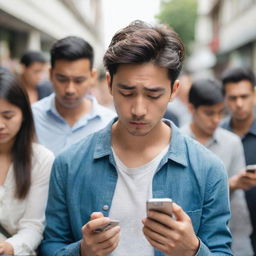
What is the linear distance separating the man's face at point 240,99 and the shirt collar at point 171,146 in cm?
207

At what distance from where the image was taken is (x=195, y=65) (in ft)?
120

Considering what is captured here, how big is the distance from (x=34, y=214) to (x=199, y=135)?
175cm

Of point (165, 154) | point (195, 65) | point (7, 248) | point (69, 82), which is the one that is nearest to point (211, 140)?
point (69, 82)

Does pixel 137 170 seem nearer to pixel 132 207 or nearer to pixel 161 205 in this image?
pixel 132 207

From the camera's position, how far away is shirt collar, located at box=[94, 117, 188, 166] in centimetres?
225

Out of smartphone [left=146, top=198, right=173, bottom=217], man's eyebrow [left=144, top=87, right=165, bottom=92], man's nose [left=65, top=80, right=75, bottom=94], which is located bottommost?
smartphone [left=146, top=198, right=173, bottom=217]

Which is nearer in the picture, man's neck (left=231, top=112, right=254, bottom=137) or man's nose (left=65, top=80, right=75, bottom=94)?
man's nose (left=65, top=80, right=75, bottom=94)

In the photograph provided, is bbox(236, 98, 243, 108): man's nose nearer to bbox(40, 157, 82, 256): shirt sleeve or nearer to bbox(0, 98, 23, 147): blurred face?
bbox(0, 98, 23, 147): blurred face

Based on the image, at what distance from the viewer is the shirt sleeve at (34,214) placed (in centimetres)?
259

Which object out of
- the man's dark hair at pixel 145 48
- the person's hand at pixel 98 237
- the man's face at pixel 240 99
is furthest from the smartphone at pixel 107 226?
the man's face at pixel 240 99

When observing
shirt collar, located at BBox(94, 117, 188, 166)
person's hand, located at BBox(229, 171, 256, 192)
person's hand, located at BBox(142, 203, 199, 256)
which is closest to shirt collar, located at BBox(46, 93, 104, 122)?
person's hand, located at BBox(229, 171, 256, 192)

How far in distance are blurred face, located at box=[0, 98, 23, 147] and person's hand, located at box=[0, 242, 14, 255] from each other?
0.65 metres

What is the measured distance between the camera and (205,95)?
13.3 feet

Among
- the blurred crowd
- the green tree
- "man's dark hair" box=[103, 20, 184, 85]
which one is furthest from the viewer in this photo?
the green tree
